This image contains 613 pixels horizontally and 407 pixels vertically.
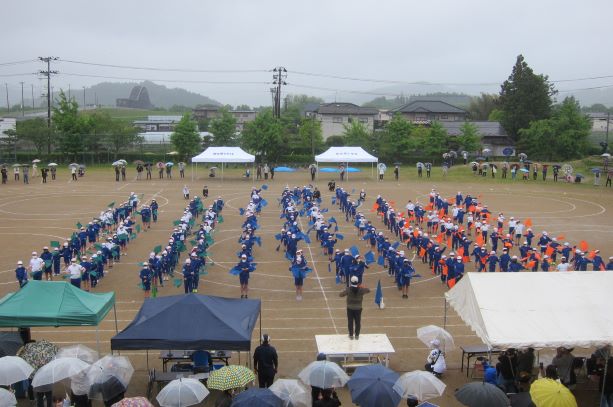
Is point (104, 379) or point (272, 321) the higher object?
point (104, 379)

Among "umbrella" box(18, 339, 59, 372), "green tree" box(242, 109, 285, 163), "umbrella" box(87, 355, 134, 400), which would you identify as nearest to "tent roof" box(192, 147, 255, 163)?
"green tree" box(242, 109, 285, 163)

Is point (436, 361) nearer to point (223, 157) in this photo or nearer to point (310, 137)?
point (223, 157)

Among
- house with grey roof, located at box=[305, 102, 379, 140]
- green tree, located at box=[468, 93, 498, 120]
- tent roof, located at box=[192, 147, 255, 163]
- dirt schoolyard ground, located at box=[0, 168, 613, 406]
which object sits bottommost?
dirt schoolyard ground, located at box=[0, 168, 613, 406]

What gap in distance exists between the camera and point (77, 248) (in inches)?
755

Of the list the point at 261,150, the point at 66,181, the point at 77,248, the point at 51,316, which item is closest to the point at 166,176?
the point at 66,181

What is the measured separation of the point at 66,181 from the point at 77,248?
2432cm

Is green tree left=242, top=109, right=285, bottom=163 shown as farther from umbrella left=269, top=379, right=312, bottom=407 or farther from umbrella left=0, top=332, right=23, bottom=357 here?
umbrella left=269, top=379, right=312, bottom=407

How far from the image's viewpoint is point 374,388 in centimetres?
780

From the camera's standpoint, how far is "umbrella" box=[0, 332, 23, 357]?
993 centimetres

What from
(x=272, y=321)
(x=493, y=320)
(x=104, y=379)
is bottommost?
→ (x=272, y=321)

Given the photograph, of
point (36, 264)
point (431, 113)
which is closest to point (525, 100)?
point (431, 113)

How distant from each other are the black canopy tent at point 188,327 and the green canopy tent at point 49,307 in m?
1.11

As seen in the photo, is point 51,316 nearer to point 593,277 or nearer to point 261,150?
point 593,277

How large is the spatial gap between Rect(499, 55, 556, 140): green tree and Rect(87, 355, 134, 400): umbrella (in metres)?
59.9
